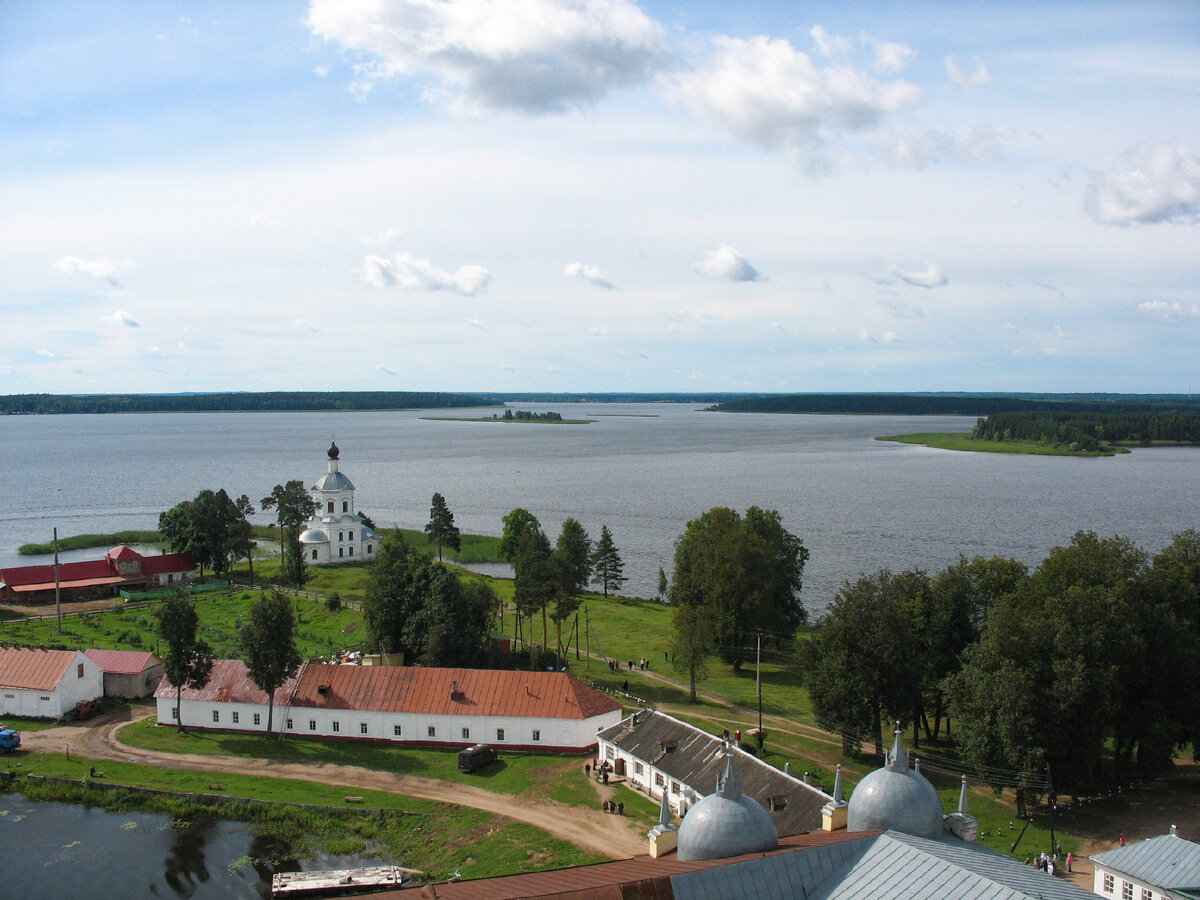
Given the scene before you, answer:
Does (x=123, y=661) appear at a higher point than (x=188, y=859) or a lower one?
higher

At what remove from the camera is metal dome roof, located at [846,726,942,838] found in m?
20.3

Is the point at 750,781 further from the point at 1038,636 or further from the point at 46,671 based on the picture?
the point at 46,671

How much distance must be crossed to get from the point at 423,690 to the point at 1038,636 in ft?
82.5

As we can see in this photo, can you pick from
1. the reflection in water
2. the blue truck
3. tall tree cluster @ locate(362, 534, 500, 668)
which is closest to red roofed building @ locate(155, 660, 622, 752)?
tall tree cluster @ locate(362, 534, 500, 668)

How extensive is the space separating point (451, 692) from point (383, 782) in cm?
537

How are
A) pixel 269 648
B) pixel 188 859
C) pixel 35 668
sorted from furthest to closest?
pixel 35 668
pixel 269 648
pixel 188 859

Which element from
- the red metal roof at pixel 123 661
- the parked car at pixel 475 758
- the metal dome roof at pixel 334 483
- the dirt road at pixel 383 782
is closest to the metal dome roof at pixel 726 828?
the dirt road at pixel 383 782

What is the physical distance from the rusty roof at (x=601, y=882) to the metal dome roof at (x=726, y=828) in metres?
0.29

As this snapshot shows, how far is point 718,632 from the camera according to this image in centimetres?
5316

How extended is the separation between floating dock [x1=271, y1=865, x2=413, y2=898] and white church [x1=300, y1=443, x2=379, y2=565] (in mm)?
59545

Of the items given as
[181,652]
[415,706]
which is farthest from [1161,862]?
[181,652]

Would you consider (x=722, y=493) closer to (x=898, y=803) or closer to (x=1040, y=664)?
(x=1040, y=664)

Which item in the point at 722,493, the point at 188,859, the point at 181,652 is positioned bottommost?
the point at 188,859

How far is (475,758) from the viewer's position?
36.9m
